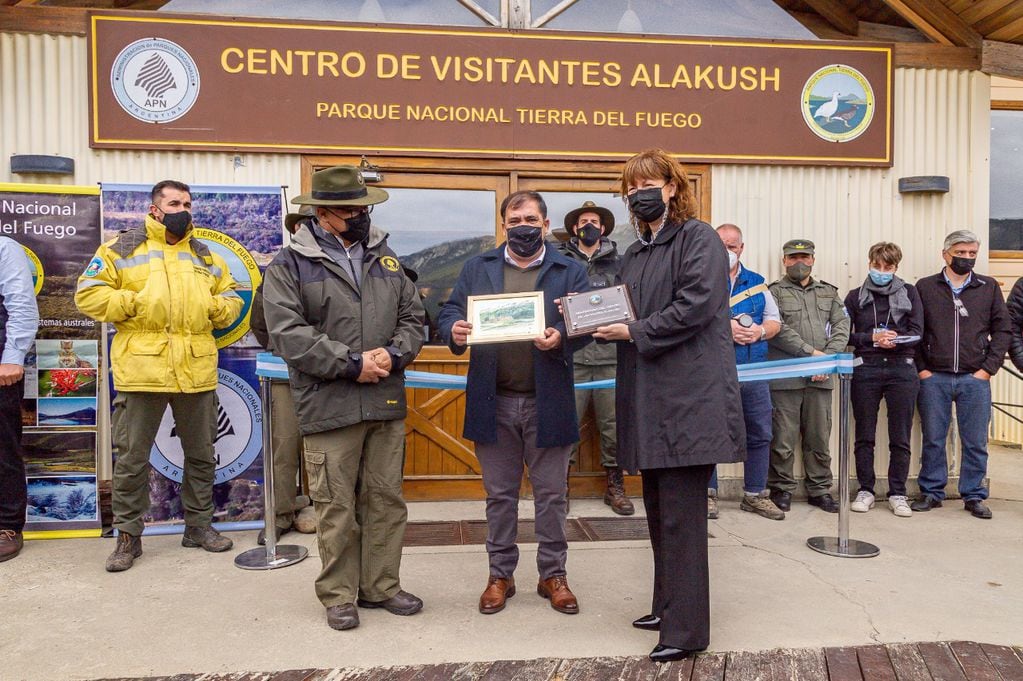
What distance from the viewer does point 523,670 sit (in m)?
3.02

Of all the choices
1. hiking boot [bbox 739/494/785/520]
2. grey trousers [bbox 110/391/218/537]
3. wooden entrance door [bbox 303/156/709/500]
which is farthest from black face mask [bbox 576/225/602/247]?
grey trousers [bbox 110/391/218/537]

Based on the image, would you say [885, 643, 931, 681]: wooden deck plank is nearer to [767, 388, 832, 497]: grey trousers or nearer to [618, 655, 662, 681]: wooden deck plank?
[618, 655, 662, 681]: wooden deck plank

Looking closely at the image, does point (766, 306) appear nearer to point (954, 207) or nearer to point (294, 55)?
point (954, 207)

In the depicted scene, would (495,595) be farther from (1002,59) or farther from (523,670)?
(1002,59)

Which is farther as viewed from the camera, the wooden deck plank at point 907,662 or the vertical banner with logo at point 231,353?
the vertical banner with logo at point 231,353

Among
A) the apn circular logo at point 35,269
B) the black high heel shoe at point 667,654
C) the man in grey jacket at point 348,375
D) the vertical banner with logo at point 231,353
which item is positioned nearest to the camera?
the black high heel shoe at point 667,654

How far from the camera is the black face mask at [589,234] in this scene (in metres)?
5.27

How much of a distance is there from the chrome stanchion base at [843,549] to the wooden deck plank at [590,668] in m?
2.01

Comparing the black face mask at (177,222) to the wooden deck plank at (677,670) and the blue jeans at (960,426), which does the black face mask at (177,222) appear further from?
the blue jeans at (960,426)

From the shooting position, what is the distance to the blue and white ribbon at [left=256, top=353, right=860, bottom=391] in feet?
14.4

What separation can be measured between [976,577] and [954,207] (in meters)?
3.16

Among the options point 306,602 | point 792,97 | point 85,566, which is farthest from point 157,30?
point 792,97

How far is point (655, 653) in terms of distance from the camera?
308 cm

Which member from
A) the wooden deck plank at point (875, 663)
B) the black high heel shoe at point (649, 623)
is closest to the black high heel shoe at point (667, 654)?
the black high heel shoe at point (649, 623)
